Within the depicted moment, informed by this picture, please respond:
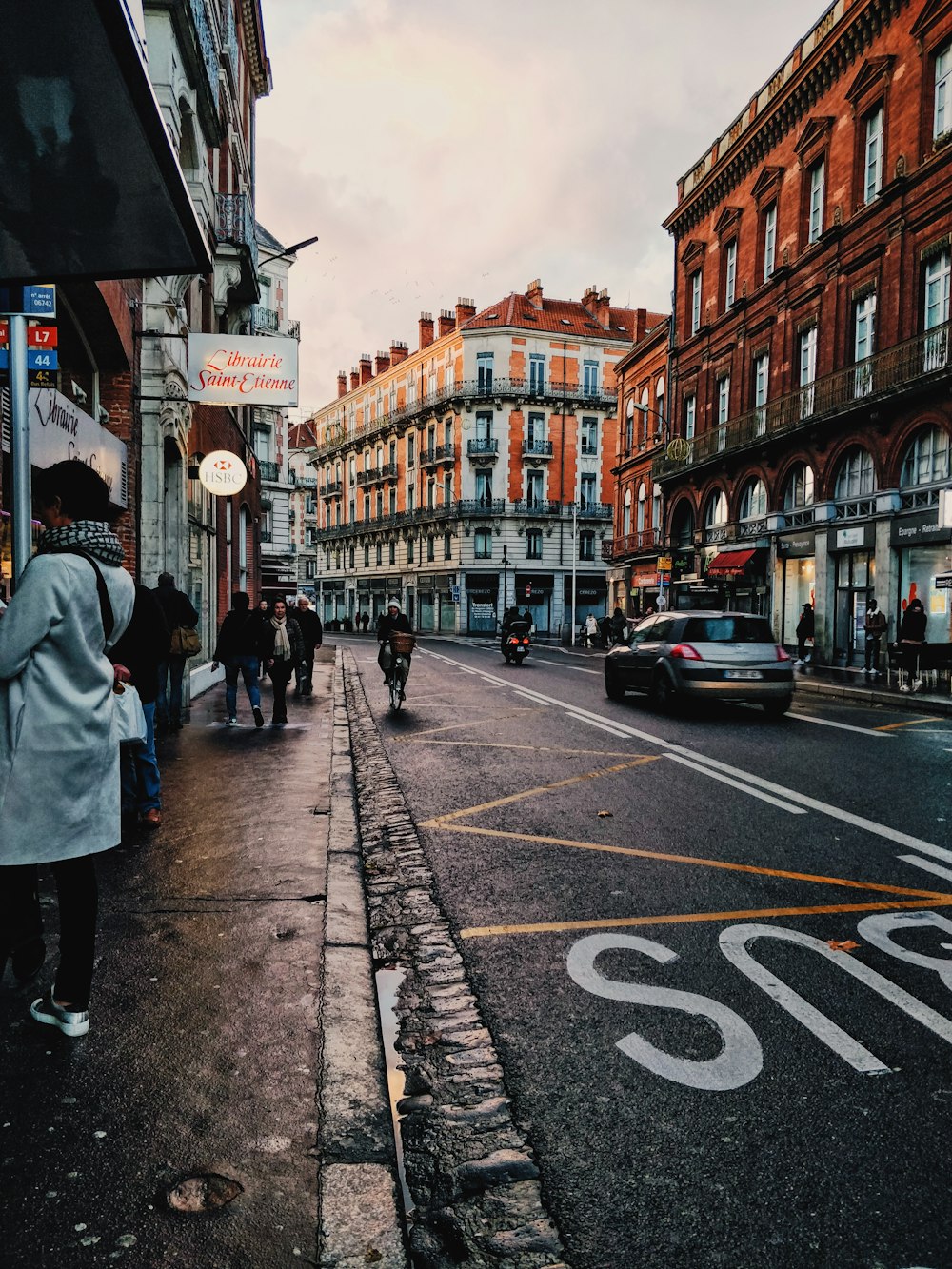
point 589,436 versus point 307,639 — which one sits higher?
point 589,436

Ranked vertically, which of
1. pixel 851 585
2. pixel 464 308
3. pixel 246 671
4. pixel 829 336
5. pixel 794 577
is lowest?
pixel 246 671

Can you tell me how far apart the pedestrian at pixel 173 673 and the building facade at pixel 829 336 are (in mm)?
12667

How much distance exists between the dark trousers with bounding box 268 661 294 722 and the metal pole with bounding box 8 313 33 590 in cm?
578

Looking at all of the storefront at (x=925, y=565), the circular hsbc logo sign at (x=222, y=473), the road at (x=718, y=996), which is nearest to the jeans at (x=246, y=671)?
the road at (x=718, y=996)

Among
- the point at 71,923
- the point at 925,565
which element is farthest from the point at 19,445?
the point at 925,565

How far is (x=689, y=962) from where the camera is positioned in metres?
4.05

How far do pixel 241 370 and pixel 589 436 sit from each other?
180ft

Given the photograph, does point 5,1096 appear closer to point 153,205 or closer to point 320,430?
point 153,205

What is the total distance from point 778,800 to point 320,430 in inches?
3514

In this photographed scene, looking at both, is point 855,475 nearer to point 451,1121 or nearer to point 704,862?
point 704,862

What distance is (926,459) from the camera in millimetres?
23578

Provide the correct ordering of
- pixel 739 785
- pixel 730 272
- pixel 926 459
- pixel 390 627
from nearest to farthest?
pixel 739 785, pixel 390 627, pixel 926 459, pixel 730 272

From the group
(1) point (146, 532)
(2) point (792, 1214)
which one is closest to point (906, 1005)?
(2) point (792, 1214)

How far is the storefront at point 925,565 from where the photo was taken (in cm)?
2241
